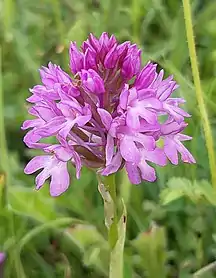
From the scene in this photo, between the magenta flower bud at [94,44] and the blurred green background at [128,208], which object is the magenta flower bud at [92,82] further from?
the blurred green background at [128,208]

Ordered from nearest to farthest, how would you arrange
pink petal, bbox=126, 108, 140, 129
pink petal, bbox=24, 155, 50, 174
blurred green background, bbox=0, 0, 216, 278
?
pink petal, bbox=126, 108, 140, 129
pink petal, bbox=24, 155, 50, 174
blurred green background, bbox=0, 0, 216, 278

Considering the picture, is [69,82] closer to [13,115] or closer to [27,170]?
[27,170]

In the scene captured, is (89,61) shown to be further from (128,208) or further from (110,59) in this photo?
(128,208)

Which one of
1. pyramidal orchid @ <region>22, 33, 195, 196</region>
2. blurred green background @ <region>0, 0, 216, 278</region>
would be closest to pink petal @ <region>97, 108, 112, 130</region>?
pyramidal orchid @ <region>22, 33, 195, 196</region>

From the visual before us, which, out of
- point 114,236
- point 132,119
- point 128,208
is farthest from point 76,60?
point 128,208

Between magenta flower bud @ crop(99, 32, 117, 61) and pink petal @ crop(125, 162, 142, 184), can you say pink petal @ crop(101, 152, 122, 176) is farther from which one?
magenta flower bud @ crop(99, 32, 117, 61)

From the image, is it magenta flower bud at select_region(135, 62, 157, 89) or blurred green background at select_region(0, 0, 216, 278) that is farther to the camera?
blurred green background at select_region(0, 0, 216, 278)

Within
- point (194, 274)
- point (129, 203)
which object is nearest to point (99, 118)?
point (194, 274)

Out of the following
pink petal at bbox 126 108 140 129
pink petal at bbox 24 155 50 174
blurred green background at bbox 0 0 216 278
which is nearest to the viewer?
pink petal at bbox 126 108 140 129
